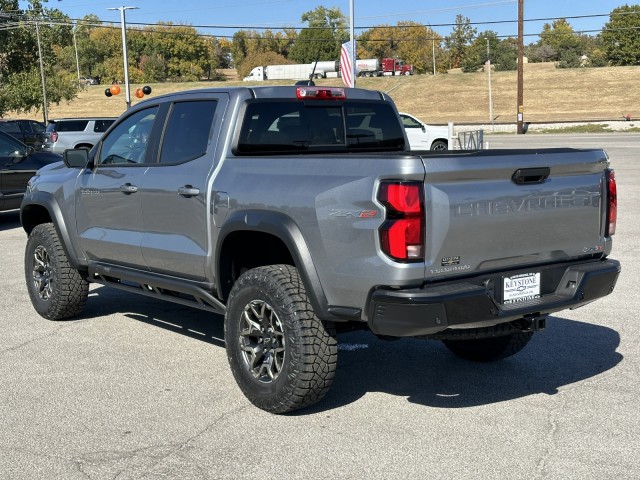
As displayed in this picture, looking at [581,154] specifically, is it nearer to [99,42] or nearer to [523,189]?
[523,189]

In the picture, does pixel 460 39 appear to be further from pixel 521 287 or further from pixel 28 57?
pixel 521 287

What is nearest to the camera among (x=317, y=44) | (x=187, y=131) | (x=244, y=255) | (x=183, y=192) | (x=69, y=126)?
(x=244, y=255)

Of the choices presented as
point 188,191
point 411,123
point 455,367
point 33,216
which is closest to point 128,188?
point 188,191

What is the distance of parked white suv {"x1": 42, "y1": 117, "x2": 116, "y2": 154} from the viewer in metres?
29.2

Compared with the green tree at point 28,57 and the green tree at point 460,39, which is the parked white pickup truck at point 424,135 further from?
the green tree at point 460,39

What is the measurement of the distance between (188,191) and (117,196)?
3.54 ft

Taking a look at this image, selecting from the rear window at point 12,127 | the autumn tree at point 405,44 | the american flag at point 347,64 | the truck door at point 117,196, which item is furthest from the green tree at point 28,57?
the autumn tree at point 405,44

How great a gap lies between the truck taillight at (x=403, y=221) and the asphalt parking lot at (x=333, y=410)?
1059 mm

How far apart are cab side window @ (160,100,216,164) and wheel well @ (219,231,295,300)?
0.70 m

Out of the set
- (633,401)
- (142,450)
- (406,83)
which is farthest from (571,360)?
(406,83)

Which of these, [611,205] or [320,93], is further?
[320,93]

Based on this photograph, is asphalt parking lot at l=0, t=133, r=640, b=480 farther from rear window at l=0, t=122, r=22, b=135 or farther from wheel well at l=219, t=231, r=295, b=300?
rear window at l=0, t=122, r=22, b=135

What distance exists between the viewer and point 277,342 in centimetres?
500

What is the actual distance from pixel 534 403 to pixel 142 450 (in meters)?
2.36
